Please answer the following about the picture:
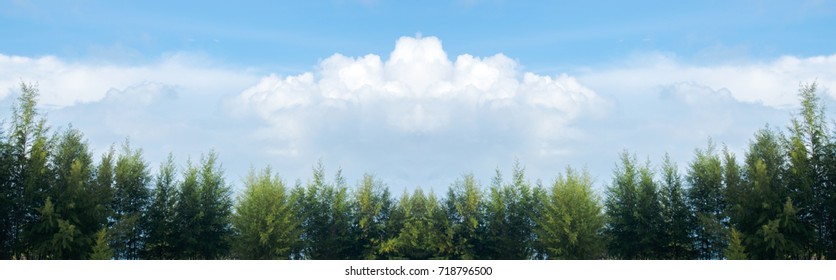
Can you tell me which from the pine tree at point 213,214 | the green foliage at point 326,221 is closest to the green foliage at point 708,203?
the green foliage at point 326,221

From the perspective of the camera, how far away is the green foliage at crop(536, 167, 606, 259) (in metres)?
22.3

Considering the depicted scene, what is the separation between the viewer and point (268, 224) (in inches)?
944

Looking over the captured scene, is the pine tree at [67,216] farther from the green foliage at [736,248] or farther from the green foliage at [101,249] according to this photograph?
the green foliage at [736,248]

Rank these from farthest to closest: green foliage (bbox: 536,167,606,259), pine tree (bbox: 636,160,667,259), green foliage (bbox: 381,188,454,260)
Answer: pine tree (bbox: 636,160,667,259) → green foliage (bbox: 536,167,606,259) → green foliage (bbox: 381,188,454,260)

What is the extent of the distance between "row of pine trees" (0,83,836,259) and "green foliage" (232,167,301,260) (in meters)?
0.05

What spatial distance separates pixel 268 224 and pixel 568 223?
964 cm

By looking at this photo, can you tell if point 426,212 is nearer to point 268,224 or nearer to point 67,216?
point 268,224

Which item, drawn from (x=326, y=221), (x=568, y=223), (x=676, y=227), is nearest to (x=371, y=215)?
(x=326, y=221)

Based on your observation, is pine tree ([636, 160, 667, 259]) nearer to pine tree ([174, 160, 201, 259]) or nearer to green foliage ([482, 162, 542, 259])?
green foliage ([482, 162, 542, 259])

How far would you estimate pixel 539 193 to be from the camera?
23.8 m

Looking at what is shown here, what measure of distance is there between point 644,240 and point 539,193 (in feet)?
15.5

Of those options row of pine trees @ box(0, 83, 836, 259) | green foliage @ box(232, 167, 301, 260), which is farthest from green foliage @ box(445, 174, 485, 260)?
green foliage @ box(232, 167, 301, 260)

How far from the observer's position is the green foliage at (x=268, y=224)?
2398cm
